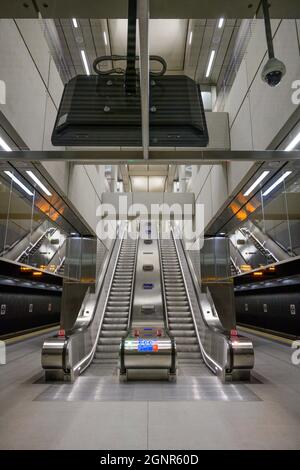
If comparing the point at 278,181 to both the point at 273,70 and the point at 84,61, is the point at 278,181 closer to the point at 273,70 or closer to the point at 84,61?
the point at 273,70

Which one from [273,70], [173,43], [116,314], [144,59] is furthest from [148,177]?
[144,59]

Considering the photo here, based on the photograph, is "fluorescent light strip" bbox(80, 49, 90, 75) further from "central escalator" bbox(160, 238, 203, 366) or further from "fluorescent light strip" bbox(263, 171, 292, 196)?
"central escalator" bbox(160, 238, 203, 366)

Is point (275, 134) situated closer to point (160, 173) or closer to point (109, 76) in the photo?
point (109, 76)

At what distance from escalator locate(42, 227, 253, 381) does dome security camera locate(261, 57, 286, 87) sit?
468 centimetres

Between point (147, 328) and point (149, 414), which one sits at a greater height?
point (147, 328)

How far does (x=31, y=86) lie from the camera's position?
4.94 meters

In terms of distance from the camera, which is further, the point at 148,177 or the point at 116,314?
the point at 148,177

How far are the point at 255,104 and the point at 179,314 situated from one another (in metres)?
6.36

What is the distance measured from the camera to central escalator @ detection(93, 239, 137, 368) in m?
7.90

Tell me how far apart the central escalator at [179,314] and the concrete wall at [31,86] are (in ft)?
16.1

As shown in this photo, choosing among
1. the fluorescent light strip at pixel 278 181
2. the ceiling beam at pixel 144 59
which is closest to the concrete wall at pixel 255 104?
the fluorescent light strip at pixel 278 181

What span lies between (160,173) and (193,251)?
1394cm

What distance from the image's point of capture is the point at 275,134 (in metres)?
4.58
